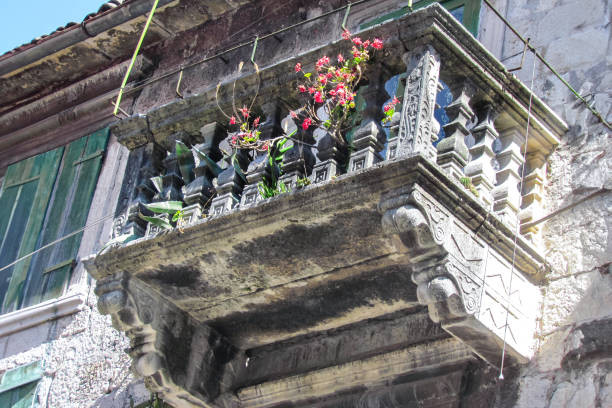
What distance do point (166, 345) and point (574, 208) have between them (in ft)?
7.80

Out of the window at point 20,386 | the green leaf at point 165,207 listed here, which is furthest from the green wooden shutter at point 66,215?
the green leaf at point 165,207

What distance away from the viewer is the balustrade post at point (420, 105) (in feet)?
17.9

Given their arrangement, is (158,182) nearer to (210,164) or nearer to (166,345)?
(210,164)

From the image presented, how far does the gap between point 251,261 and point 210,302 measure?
21.6 inches

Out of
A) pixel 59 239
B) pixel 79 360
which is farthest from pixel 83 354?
pixel 59 239

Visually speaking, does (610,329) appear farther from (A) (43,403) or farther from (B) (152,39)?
(B) (152,39)

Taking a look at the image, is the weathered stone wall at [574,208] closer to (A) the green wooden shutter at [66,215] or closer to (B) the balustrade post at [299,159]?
(B) the balustrade post at [299,159]

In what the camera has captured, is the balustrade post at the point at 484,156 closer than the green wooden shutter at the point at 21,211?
Yes

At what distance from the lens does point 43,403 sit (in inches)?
301

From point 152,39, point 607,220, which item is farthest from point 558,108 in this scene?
point 152,39

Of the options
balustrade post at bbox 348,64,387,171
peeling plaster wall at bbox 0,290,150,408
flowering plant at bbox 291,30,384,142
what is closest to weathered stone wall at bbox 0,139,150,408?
peeling plaster wall at bbox 0,290,150,408

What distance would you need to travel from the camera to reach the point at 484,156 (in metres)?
5.92

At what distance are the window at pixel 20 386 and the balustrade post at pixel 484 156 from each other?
3.61 m

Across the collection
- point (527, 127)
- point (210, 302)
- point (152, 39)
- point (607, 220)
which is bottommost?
point (210, 302)
